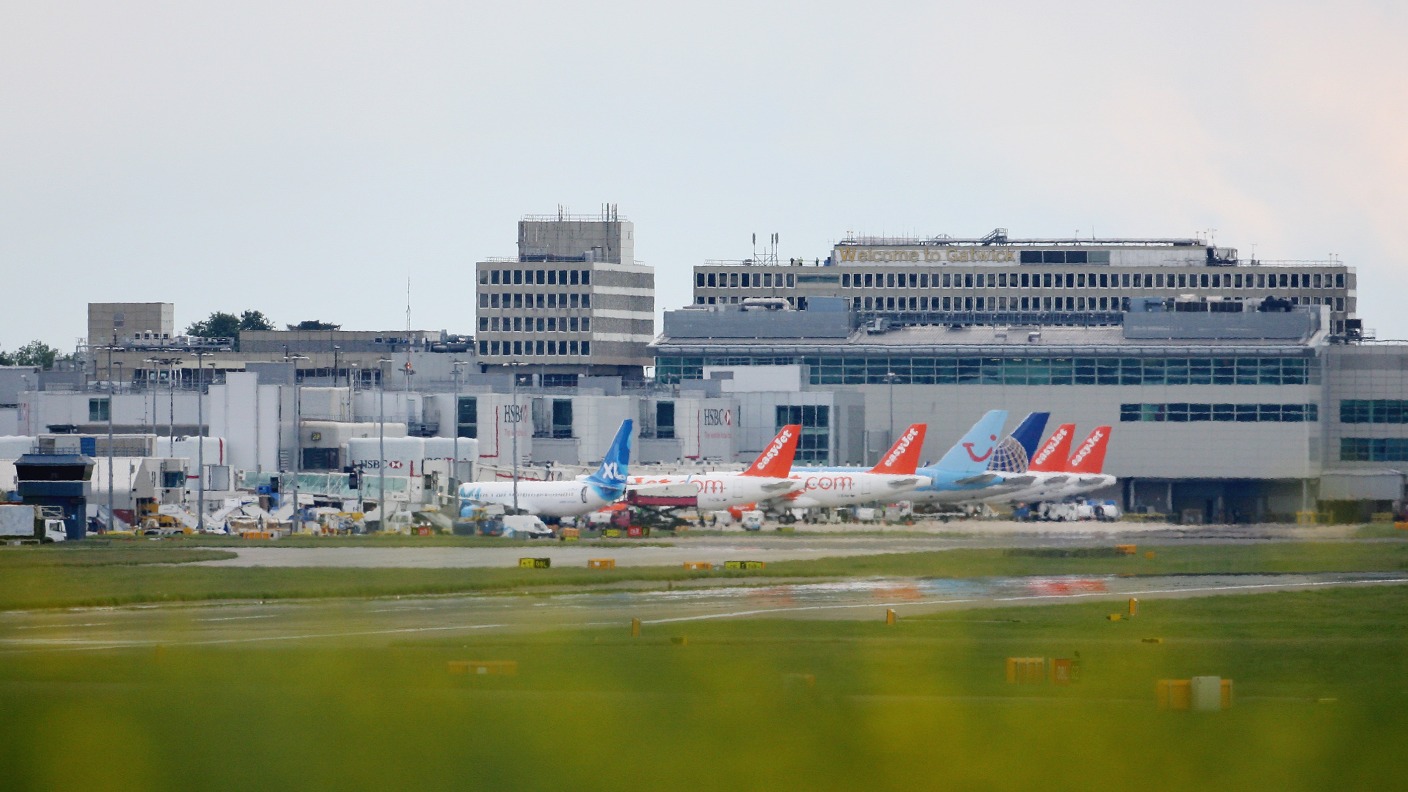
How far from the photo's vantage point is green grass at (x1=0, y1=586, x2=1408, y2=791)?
72.2ft

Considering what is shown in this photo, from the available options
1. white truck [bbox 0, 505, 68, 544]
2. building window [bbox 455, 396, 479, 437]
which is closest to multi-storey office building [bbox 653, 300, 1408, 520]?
building window [bbox 455, 396, 479, 437]

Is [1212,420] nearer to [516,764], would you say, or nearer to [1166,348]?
[1166,348]

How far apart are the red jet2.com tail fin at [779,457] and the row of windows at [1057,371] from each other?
55.4 meters

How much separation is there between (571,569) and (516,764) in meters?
53.9

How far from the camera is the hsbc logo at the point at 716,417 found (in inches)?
6855

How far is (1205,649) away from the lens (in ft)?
139

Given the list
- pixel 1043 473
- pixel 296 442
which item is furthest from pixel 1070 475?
pixel 296 442

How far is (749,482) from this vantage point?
432 ft

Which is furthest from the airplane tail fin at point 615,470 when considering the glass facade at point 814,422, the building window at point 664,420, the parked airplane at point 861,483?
the glass facade at point 814,422

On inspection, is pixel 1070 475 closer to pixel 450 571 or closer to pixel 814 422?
pixel 814 422

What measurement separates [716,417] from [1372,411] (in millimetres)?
67959

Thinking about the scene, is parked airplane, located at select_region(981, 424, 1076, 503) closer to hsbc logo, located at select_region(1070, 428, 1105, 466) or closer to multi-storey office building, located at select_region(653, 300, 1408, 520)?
hsbc logo, located at select_region(1070, 428, 1105, 466)

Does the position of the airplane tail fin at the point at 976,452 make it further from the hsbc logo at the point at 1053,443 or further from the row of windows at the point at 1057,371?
the row of windows at the point at 1057,371

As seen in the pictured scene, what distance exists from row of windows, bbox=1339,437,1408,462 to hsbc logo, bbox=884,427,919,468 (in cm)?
7156
